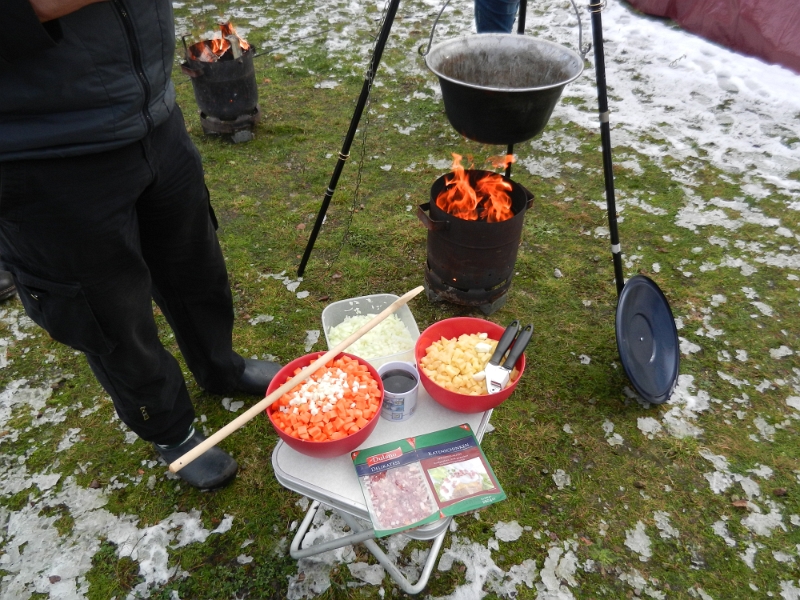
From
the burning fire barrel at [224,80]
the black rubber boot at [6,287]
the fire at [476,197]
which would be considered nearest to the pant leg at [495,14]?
the fire at [476,197]

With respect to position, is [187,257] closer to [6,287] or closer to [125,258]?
[125,258]

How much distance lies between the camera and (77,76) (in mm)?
1479

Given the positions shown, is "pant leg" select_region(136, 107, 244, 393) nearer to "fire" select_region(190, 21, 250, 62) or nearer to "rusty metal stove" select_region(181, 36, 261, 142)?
"rusty metal stove" select_region(181, 36, 261, 142)

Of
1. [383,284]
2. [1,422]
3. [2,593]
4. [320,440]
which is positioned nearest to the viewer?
[320,440]

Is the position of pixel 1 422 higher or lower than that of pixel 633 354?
lower

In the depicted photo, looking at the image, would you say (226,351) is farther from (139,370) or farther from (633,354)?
(633,354)

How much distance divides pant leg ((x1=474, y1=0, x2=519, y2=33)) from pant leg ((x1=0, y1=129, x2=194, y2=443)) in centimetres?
424

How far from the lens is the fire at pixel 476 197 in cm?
337

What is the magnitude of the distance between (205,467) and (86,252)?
1505 millimetres

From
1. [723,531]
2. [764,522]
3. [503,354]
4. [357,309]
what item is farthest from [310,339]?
[764,522]

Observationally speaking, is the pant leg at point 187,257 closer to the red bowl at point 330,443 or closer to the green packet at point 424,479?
the red bowl at point 330,443

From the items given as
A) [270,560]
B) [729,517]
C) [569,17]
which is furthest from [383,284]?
[569,17]

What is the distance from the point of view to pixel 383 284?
408 cm

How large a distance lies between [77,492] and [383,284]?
8.23 feet
